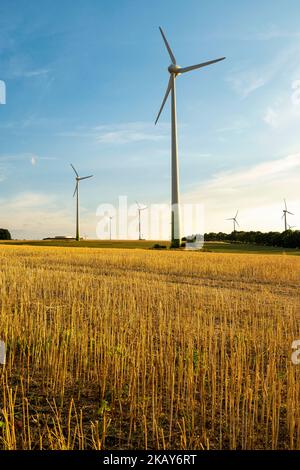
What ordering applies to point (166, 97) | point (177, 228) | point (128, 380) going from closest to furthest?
point (128, 380)
point (166, 97)
point (177, 228)

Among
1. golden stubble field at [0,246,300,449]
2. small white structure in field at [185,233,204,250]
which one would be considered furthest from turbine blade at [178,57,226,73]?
golden stubble field at [0,246,300,449]

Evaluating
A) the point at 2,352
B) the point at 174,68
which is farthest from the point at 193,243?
the point at 2,352

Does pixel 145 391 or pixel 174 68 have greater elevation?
pixel 174 68

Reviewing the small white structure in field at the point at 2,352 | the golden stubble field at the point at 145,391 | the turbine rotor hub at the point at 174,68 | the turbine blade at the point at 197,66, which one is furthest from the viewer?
the turbine rotor hub at the point at 174,68

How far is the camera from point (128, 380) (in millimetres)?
7406

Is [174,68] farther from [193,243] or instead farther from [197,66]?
[193,243]

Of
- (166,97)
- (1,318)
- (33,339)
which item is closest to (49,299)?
(1,318)

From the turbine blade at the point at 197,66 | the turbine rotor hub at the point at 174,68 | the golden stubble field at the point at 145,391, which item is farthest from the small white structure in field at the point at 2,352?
the turbine rotor hub at the point at 174,68

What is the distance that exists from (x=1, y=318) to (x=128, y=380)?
204 inches

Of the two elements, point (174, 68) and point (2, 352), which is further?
point (174, 68)

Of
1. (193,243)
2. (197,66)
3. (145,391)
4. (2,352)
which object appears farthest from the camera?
(193,243)

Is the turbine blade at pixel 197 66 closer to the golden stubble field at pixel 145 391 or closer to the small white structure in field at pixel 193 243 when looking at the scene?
the small white structure in field at pixel 193 243
